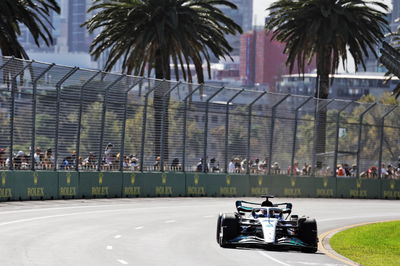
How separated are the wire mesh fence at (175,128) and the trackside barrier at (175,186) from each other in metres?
0.41

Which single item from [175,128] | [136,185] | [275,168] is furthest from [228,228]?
[275,168]

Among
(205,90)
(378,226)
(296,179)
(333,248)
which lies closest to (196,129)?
(205,90)

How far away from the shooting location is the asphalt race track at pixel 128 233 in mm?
18172

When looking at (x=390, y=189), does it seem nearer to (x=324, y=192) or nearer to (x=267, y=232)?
(x=324, y=192)

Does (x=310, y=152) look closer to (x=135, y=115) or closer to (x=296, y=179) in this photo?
(x=296, y=179)

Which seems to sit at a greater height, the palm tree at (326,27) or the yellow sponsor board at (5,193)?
the palm tree at (326,27)

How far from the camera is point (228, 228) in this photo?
20.7m

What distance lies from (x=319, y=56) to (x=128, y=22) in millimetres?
10745

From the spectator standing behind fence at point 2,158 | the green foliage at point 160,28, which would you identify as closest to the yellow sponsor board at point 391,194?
the green foliage at point 160,28

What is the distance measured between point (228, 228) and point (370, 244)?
5202mm

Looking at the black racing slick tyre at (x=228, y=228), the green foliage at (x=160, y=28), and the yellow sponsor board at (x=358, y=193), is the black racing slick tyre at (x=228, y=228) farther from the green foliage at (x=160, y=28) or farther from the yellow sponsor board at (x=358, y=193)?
the yellow sponsor board at (x=358, y=193)

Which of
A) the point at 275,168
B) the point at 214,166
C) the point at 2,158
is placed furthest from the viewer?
the point at 275,168

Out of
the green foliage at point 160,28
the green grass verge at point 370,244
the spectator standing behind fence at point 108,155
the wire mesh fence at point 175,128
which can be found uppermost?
the green foliage at point 160,28

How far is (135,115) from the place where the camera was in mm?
39469
